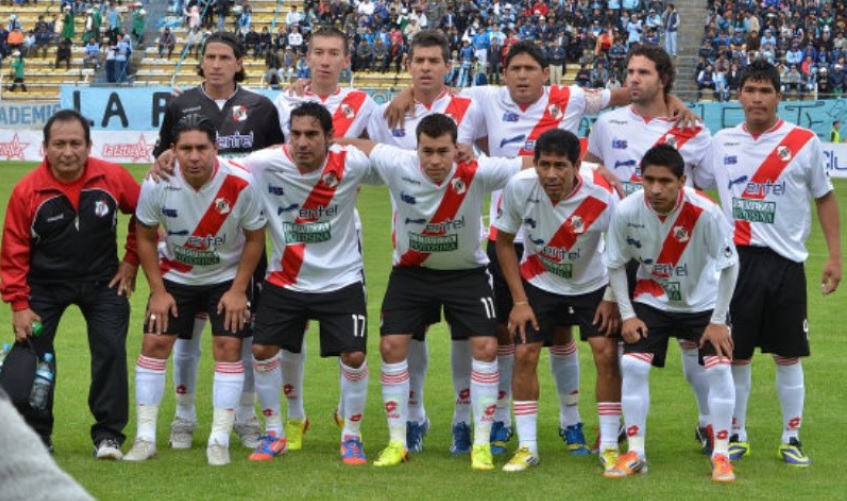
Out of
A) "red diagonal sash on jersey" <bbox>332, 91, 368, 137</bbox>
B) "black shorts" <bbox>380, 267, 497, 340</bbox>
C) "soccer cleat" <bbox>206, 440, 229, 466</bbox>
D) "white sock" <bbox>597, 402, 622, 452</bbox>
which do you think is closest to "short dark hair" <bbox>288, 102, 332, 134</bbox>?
"red diagonal sash on jersey" <bbox>332, 91, 368, 137</bbox>

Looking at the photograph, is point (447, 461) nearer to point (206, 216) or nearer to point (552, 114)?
point (206, 216)

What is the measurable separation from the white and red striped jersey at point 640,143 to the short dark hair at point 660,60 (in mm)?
246

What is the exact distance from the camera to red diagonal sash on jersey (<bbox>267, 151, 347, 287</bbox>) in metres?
7.87

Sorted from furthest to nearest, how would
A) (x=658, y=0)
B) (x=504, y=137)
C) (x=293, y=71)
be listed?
(x=658, y=0)
(x=293, y=71)
(x=504, y=137)

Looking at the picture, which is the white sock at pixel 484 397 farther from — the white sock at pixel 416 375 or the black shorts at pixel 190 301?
the black shorts at pixel 190 301

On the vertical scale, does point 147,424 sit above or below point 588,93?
below

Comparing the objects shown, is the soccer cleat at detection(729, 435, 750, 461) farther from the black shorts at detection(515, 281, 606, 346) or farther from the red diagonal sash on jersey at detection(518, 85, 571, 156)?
the red diagonal sash on jersey at detection(518, 85, 571, 156)

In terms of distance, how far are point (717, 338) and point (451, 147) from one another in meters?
1.80

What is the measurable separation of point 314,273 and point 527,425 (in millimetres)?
1507

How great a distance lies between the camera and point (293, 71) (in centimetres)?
4331

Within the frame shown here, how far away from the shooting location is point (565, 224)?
7816 mm

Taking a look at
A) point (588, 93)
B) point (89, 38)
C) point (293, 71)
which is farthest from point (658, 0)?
point (588, 93)

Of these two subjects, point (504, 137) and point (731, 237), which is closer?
point (731, 237)

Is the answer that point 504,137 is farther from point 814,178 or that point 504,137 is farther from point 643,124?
point 814,178
